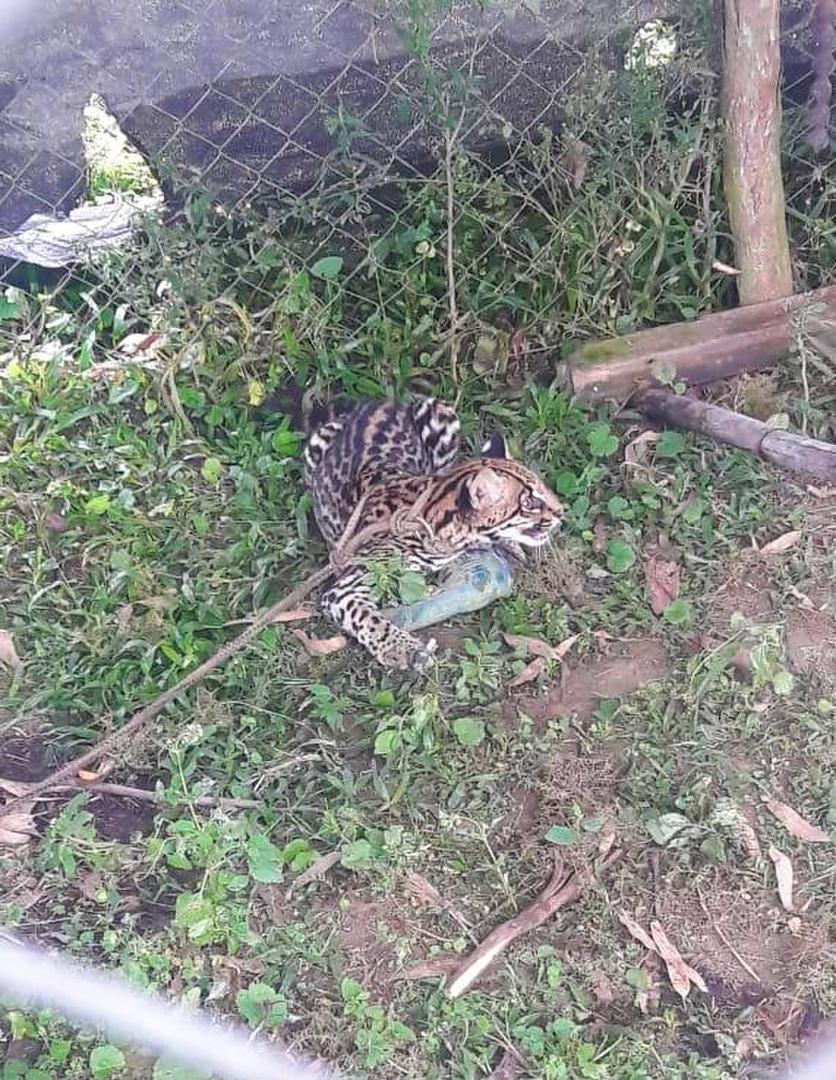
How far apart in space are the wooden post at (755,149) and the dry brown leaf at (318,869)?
2.50 meters

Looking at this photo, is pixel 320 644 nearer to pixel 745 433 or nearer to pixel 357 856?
pixel 357 856

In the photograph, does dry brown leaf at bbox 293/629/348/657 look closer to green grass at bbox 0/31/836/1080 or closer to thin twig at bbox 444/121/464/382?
green grass at bbox 0/31/836/1080

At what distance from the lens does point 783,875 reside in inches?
118

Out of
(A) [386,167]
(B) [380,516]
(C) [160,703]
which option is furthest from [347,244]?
(C) [160,703]

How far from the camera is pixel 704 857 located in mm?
3037

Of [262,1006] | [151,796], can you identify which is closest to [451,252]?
[151,796]

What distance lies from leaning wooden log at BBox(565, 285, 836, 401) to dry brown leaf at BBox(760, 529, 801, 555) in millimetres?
734

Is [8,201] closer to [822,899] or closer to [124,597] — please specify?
[124,597]

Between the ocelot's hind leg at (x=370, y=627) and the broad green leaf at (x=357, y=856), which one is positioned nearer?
the broad green leaf at (x=357, y=856)

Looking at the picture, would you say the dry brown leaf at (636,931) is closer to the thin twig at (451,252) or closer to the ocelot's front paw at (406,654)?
the ocelot's front paw at (406,654)

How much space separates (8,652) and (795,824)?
7.47 ft

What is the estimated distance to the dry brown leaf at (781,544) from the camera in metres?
3.83

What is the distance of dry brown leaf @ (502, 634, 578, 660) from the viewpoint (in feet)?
11.8

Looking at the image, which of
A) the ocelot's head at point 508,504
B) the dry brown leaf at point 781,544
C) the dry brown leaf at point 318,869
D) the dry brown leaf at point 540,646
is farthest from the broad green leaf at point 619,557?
the dry brown leaf at point 318,869
